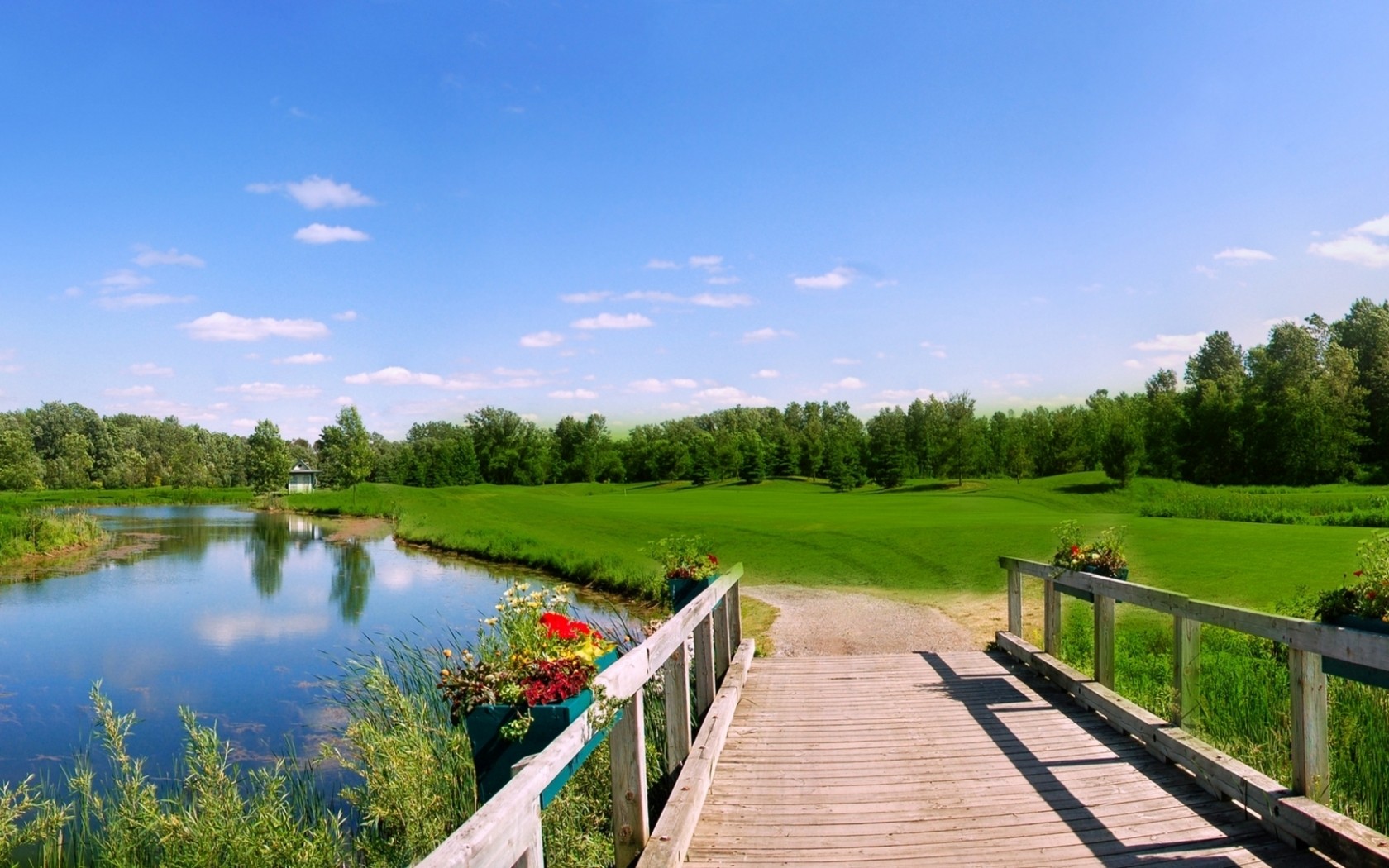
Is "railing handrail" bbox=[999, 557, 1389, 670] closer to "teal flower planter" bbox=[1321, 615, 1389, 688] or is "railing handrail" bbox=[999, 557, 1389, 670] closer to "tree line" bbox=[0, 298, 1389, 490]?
"teal flower planter" bbox=[1321, 615, 1389, 688]

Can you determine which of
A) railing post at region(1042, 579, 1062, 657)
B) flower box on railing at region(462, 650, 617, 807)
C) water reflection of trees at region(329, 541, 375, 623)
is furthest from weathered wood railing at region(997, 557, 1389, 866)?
water reflection of trees at region(329, 541, 375, 623)

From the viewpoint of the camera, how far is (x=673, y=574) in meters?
8.45

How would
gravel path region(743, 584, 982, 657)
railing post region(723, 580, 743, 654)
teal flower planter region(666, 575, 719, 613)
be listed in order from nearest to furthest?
teal flower planter region(666, 575, 719, 613)
railing post region(723, 580, 743, 654)
gravel path region(743, 584, 982, 657)

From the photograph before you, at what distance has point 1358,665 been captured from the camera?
3.90 meters

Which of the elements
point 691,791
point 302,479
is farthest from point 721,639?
point 302,479

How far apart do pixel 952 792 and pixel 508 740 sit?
113 inches

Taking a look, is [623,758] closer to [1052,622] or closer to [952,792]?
[952,792]

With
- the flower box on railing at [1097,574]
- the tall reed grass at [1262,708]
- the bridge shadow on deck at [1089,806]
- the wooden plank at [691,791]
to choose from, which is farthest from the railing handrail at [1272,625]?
the wooden plank at [691,791]

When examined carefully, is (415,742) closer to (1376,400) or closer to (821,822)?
(821,822)

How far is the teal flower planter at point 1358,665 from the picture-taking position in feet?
12.5

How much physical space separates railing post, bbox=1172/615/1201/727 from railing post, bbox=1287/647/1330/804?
132 centimetres

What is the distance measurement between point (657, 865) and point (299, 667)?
1275 cm

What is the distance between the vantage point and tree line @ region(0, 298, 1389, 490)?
49.3 metres

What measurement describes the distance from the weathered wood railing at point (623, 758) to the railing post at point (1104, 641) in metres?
3.02
